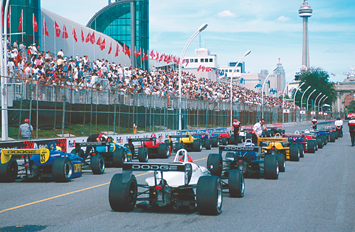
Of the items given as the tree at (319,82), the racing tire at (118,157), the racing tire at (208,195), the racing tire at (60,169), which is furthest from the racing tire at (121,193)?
the tree at (319,82)

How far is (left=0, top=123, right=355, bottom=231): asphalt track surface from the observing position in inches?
285

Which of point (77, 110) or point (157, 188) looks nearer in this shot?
point (157, 188)

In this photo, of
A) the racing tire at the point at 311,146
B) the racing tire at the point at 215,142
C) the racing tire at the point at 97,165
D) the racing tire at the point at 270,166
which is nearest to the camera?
the racing tire at the point at 270,166

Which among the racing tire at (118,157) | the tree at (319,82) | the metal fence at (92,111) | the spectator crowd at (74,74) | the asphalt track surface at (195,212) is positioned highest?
the tree at (319,82)

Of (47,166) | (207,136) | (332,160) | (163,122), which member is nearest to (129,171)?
(47,166)

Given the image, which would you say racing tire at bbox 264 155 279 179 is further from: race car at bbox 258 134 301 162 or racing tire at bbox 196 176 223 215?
racing tire at bbox 196 176 223 215

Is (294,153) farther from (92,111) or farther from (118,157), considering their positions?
(92,111)

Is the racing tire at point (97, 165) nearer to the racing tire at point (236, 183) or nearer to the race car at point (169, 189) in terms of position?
the racing tire at point (236, 183)

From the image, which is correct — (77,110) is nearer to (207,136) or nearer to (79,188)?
(207,136)

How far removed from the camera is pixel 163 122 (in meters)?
35.1

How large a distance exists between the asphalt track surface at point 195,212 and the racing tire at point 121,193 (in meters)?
0.14

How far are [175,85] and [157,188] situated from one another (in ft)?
130

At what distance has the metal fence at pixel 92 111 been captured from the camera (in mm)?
19984

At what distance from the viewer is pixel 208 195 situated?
770 cm
